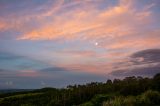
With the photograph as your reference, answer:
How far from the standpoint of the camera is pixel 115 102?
3675 centimetres

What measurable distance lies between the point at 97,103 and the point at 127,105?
12.4 m

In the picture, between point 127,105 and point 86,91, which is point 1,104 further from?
point 127,105

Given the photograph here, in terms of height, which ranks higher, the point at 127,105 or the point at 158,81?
the point at 158,81

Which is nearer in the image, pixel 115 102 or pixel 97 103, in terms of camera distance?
pixel 115 102

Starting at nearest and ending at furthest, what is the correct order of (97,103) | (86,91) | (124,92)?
(97,103) < (124,92) < (86,91)

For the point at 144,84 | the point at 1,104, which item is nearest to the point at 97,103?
the point at 144,84

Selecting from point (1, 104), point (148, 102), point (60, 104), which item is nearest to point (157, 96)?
point (148, 102)

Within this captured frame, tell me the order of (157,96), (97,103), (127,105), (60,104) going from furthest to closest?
1. (60,104)
2. (97,103)
3. (157,96)
4. (127,105)

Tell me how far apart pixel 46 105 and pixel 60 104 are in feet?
11.5

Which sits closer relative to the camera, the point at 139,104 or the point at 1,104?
the point at 139,104

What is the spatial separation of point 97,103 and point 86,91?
75.2 feet

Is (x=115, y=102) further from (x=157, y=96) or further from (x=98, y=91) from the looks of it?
(x=98, y=91)

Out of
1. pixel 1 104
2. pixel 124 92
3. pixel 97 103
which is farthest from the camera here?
pixel 1 104

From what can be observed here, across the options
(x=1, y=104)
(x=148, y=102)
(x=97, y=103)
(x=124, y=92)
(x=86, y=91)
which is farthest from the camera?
(x=1, y=104)
